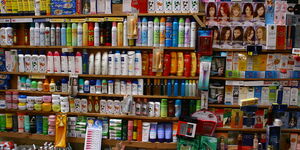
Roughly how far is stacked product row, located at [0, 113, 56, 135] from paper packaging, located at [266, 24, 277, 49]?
2.76 meters

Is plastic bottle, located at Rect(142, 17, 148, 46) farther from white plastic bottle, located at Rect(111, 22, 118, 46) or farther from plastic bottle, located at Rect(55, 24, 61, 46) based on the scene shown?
plastic bottle, located at Rect(55, 24, 61, 46)

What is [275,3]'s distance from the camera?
3129 mm

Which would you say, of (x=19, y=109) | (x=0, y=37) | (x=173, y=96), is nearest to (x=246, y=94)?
(x=173, y=96)

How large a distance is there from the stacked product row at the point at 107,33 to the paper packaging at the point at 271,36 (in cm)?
82

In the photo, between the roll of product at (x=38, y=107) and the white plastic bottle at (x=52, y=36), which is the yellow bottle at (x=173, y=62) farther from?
the roll of product at (x=38, y=107)

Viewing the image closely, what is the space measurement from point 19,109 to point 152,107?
1.78 meters

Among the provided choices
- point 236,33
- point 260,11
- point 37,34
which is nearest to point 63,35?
point 37,34

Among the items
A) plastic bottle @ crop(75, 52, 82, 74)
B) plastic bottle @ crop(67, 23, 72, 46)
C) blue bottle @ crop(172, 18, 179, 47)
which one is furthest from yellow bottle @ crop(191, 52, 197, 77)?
plastic bottle @ crop(67, 23, 72, 46)

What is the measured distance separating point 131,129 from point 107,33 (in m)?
1.21

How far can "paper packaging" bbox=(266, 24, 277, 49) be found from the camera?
3125mm

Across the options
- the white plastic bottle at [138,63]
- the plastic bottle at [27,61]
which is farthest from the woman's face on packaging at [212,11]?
the plastic bottle at [27,61]

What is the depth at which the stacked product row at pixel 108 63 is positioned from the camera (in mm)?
3301

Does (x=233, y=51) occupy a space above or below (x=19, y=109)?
above

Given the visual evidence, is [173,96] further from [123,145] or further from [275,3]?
[275,3]
